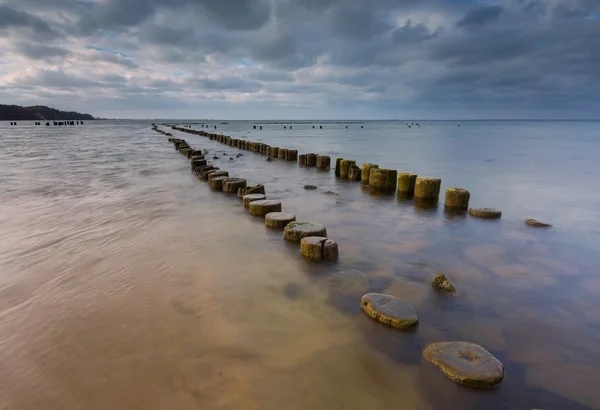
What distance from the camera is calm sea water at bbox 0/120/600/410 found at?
3.09m

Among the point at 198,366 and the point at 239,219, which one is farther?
the point at 239,219

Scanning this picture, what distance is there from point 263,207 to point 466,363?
19.4 feet

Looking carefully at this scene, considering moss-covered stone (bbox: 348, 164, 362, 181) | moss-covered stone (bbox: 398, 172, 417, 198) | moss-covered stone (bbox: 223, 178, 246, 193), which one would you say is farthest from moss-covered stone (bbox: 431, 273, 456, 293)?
moss-covered stone (bbox: 348, 164, 362, 181)

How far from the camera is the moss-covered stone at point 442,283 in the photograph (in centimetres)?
495

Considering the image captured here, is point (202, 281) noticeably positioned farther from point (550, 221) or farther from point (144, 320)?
point (550, 221)

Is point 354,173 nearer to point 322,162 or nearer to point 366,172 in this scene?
point 366,172

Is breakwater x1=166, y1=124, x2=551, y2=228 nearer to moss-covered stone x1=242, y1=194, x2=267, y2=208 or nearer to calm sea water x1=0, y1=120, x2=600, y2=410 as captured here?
calm sea water x1=0, y1=120, x2=600, y2=410

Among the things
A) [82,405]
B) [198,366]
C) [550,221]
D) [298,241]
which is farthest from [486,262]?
[82,405]

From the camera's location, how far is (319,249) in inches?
230

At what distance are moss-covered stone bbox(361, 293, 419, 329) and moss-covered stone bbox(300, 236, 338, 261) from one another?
1.49 m

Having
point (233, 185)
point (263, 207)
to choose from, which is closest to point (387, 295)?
point (263, 207)

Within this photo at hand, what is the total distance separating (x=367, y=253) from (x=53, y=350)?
15.6 feet

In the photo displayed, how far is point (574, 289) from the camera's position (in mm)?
5203

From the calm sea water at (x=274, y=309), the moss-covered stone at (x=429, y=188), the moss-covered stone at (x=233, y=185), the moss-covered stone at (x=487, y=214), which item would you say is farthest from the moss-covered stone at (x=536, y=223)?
the moss-covered stone at (x=233, y=185)
